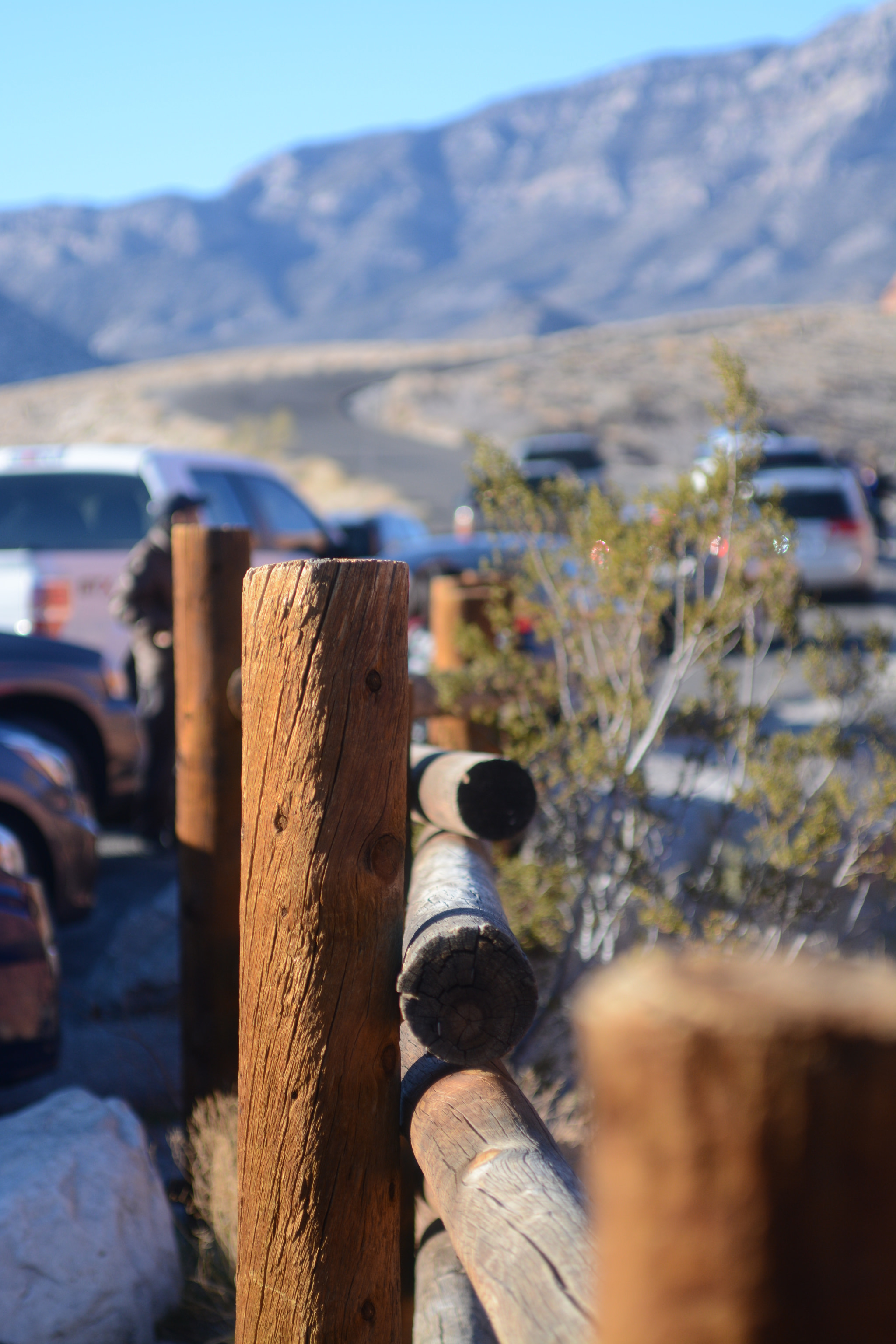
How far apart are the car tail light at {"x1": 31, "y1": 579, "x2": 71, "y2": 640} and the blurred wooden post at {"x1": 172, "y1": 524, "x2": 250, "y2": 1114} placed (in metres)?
4.24

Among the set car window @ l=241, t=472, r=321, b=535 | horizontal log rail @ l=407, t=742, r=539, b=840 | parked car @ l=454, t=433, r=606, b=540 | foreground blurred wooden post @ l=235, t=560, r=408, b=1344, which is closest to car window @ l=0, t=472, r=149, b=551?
car window @ l=241, t=472, r=321, b=535

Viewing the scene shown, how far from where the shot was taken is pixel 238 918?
3.43m

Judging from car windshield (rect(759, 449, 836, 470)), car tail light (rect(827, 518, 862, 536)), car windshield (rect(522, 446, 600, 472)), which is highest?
car windshield (rect(522, 446, 600, 472))

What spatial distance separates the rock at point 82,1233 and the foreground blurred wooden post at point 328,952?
977mm

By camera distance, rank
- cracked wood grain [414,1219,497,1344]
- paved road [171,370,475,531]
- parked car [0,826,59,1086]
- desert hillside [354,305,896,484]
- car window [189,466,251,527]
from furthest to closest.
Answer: desert hillside [354,305,896,484] → paved road [171,370,475,531] → car window [189,466,251,527] → parked car [0,826,59,1086] → cracked wood grain [414,1219,497,1344]

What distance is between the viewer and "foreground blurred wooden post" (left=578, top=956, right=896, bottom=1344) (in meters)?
0.75

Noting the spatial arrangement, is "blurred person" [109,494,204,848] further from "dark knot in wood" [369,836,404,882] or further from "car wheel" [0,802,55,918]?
"dark knot in wood" [369,836,404,882]

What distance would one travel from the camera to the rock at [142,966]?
5.25m

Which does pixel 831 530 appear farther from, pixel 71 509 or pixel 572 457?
pixel 572 457

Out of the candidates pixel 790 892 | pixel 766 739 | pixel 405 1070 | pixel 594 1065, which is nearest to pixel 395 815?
pixel 405 1070

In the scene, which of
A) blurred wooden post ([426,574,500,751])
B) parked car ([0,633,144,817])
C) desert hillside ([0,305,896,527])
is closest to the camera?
blurred wooden post ([426,574,500,751])

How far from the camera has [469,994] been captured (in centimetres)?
182

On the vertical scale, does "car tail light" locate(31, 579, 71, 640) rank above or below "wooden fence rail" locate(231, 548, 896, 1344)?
above

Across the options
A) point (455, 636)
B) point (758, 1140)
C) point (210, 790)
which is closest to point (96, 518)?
point (455, 636)
